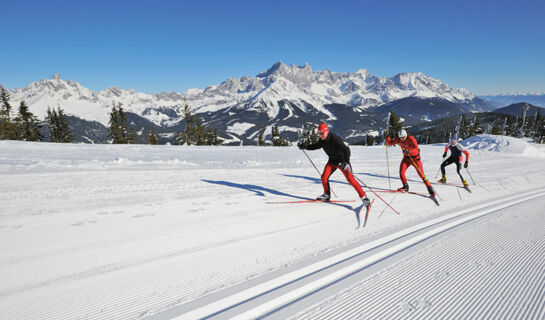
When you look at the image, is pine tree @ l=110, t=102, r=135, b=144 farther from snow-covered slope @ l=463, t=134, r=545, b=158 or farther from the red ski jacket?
snow-covered slope @ l=463, t=134, r=545, b=158

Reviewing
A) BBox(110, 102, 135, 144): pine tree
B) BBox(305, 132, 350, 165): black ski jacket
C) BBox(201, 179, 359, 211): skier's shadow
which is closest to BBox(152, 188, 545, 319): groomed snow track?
BBox(305, 132, 350, 165): black ski jacket

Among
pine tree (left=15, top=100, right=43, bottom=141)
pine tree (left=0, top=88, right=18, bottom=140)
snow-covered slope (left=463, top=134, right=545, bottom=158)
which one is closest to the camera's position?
snow-covered slope (left=463, top=134, right=545, bottom=158)

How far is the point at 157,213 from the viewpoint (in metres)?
5.27

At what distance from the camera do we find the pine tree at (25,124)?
39594 millimetres

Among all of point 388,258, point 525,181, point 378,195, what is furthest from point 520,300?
point 525,181

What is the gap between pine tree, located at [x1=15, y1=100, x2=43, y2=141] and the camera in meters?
39.6

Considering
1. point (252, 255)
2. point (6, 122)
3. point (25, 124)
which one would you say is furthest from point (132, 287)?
point (25, 124)

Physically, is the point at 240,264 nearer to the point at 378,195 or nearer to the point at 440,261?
the point at 440,261

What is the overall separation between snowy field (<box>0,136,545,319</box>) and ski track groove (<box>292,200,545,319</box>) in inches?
0.5

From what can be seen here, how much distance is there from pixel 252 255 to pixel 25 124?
53.9m

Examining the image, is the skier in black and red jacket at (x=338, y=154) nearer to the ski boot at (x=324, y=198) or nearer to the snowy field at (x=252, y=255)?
the snowy field at (x=252, y=255)

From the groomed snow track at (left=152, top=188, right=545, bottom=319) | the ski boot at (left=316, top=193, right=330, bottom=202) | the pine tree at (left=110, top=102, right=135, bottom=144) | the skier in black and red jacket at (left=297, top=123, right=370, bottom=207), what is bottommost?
the groomed snow track at (left=152, top=188, right=545, bottom=319)

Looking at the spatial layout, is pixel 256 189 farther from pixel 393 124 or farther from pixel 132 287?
pixel 393 124

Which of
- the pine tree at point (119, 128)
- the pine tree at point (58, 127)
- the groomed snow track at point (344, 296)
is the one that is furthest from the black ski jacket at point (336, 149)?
the pine tree at point (58, 127)
